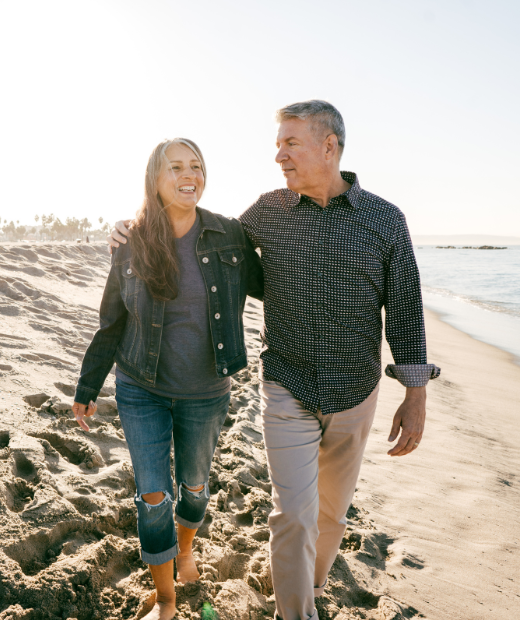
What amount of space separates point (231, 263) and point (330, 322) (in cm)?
59

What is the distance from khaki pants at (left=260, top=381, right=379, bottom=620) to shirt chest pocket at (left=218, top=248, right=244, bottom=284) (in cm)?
57

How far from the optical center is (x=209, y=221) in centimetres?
234

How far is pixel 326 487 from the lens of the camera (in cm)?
234

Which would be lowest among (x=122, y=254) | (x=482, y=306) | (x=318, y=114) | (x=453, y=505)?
(x=482, y=306)

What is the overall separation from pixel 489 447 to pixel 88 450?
381 cm

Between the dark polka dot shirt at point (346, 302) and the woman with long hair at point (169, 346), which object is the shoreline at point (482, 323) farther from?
the woman with long hair at point (169, 346)

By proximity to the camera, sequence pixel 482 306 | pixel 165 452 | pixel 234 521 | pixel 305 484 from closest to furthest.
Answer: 1. pixel 305 484
2. pixel 165 452
3. pixel 234 521
4. pixel 482 306

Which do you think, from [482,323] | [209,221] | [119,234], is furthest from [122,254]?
[482,323]

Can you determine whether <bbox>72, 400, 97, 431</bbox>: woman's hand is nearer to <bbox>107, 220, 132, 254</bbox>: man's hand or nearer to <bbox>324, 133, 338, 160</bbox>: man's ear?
<bbox>107, 220, 132, 254</bbox>: man's hand

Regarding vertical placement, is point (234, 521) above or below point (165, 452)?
below

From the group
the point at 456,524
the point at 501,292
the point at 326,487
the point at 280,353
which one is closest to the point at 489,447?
the point at 456,524

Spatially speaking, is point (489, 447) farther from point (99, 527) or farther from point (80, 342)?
point (80, 342)

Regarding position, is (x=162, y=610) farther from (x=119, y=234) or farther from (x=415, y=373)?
(x=119, y=234)

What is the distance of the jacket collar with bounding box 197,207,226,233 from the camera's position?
2.31 meters
